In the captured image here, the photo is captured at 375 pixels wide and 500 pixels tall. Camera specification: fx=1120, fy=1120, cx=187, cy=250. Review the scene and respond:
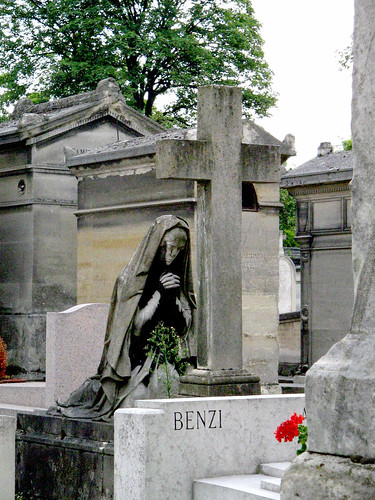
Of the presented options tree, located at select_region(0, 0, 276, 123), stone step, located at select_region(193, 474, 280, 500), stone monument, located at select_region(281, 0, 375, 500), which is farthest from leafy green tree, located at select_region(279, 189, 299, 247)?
stone monument, located at select_region(281, 0, 375, 500)

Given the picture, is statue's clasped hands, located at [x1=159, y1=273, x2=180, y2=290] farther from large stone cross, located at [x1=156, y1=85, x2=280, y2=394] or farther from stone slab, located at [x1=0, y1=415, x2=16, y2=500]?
stone slab, located at [x1=0, y1=415, x2=16, y2=500]

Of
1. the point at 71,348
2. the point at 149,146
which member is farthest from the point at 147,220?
the point at 71,348

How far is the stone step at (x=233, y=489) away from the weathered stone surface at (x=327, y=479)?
1.81 m

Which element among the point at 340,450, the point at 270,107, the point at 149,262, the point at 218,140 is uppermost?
the point at 270,107

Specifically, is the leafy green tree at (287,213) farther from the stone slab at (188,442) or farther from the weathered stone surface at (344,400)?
the weathered stone surface at (344,400)

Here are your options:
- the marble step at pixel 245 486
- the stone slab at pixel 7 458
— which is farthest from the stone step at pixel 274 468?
the stone slab at pixel 7 458

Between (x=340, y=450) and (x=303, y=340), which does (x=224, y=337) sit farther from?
(x=303, y=340)

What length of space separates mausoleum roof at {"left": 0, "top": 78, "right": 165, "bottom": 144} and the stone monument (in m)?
12.4

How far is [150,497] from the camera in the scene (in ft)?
20.5

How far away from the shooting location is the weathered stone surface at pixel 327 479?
361 centimetres

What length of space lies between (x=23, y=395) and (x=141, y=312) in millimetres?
3971

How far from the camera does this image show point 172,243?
883cm

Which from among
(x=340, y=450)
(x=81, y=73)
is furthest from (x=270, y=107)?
(x=340, y=450)

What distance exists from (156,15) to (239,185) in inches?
775
